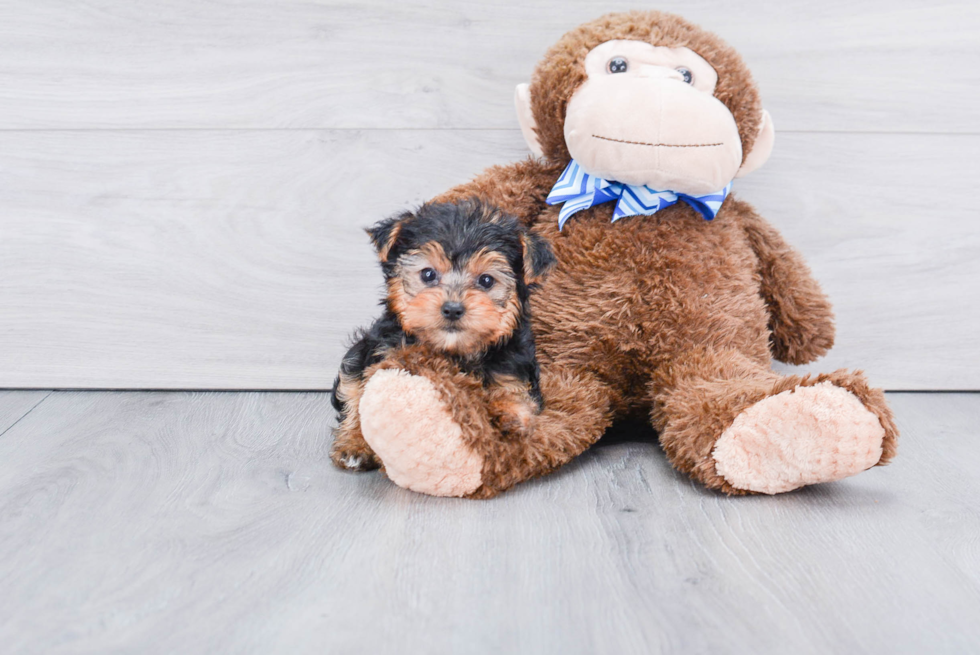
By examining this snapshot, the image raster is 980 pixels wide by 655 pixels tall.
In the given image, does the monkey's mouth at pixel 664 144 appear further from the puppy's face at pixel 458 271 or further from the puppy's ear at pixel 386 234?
the puppy's ear at pixel 386 234

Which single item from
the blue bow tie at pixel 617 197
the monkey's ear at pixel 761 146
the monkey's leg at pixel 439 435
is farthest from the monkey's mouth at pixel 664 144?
the monkey's leg at pixel 439 435

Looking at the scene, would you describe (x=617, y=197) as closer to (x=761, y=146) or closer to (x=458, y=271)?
(x=761, y=146)

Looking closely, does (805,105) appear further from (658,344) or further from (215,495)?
(215,495)

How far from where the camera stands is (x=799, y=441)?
150cm

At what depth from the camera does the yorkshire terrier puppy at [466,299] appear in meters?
1.46

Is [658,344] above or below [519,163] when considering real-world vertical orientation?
below

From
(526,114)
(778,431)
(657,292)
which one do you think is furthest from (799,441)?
(526,114)

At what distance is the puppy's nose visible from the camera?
1.42 m

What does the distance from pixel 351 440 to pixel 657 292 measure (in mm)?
774

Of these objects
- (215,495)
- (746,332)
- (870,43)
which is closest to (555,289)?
(746,332)

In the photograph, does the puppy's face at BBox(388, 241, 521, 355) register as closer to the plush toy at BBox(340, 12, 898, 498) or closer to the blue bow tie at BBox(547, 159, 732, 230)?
the plush toy at BBox(340, 12, 898, 498)

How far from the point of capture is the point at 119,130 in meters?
2.26

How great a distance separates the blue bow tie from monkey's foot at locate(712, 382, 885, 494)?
21.8 inches

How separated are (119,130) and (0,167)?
14.5 inches
